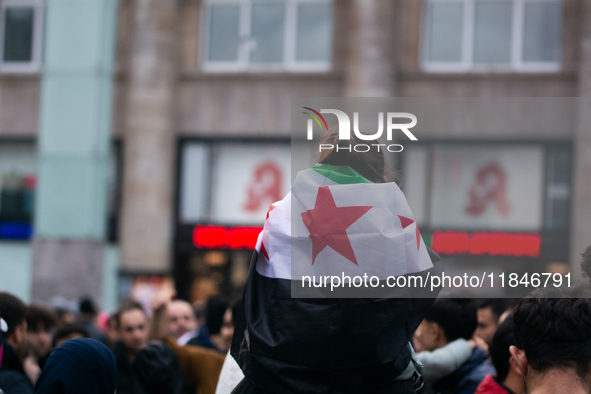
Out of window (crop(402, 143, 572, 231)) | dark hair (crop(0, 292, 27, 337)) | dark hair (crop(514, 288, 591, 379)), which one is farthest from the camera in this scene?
window (crop(402, 143, 572, 231))

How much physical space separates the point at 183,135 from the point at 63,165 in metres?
2.79

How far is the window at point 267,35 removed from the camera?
15672 mm

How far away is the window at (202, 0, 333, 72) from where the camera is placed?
15672 millimetres

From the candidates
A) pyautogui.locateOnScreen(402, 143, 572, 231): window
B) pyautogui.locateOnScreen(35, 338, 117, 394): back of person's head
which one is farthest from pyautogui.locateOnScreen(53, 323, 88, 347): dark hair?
pyautogui.locateOnScreen(402, 143, 572, 231): window

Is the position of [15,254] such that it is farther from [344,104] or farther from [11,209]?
[344,104]

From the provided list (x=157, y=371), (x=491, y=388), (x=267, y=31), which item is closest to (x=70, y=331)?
(x=157, y=371)

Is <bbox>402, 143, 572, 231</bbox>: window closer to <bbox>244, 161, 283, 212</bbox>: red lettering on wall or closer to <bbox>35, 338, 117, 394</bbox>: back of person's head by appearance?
<bbox>244, 161, 283, 212</bbox>: red lettering on wall

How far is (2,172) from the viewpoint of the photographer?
16.7 metres

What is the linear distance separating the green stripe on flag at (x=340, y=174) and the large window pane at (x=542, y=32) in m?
14.0

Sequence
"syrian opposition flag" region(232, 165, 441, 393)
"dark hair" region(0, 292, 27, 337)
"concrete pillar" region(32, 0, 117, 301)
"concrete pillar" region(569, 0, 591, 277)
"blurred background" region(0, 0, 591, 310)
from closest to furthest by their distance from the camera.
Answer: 1. "syrian opposition flag" region(232, 165, 441, 393)
2. "dark hair" region(0, 292, 27, 337)
3. "concrete pillar" region(569, 0, 591, 277)
4. "blurred background" region(0, 0, 591, 310)
5. "concrete pillar" region(32, 0, 117, 301)

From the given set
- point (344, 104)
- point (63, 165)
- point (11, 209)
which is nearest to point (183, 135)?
point (63, 165)

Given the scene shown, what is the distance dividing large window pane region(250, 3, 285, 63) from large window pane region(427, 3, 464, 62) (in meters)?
3.46

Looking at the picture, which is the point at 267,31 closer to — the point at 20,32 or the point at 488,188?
the point at 20,32

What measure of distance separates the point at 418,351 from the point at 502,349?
1.24 metres
